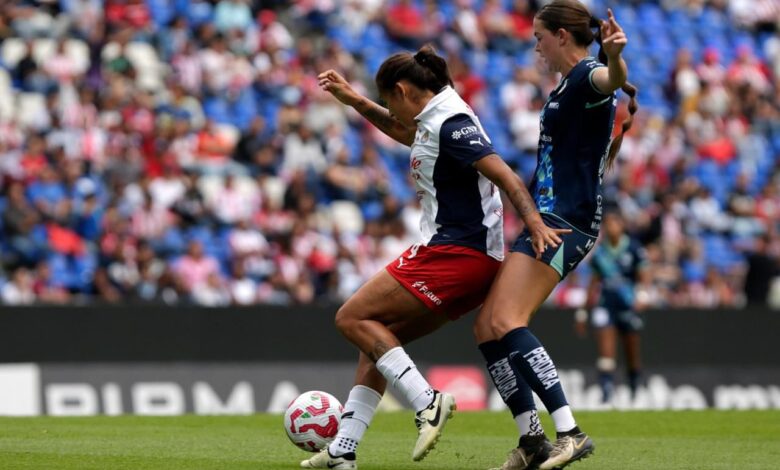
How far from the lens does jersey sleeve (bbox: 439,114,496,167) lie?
7.56 meters

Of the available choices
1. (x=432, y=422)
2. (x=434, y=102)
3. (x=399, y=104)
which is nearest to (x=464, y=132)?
(x=434, y=102)

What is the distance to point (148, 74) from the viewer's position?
65.3 ft

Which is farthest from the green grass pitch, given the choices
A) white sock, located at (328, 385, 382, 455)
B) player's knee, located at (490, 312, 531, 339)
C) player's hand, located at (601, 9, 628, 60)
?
player's hand, located at (601, 9, 628, 60)

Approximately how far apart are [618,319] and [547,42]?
9.42 meters

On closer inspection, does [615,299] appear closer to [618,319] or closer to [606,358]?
[618,319]

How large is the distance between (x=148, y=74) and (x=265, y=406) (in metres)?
5.67

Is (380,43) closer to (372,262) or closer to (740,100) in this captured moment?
(372,262)

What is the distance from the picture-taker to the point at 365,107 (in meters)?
8.60

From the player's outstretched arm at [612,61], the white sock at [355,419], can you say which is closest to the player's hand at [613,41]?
the player's outstretched arm at [612,61]

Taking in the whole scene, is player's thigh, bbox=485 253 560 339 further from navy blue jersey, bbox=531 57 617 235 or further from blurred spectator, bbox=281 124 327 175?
blurred spectator, bbox=281 124 327 175

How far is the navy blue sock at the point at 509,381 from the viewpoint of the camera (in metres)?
7.78

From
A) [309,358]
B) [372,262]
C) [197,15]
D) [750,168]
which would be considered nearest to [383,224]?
[372,262]

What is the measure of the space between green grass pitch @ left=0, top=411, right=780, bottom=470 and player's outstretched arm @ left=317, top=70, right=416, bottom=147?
191cm

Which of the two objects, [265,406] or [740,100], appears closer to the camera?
[265,406]
